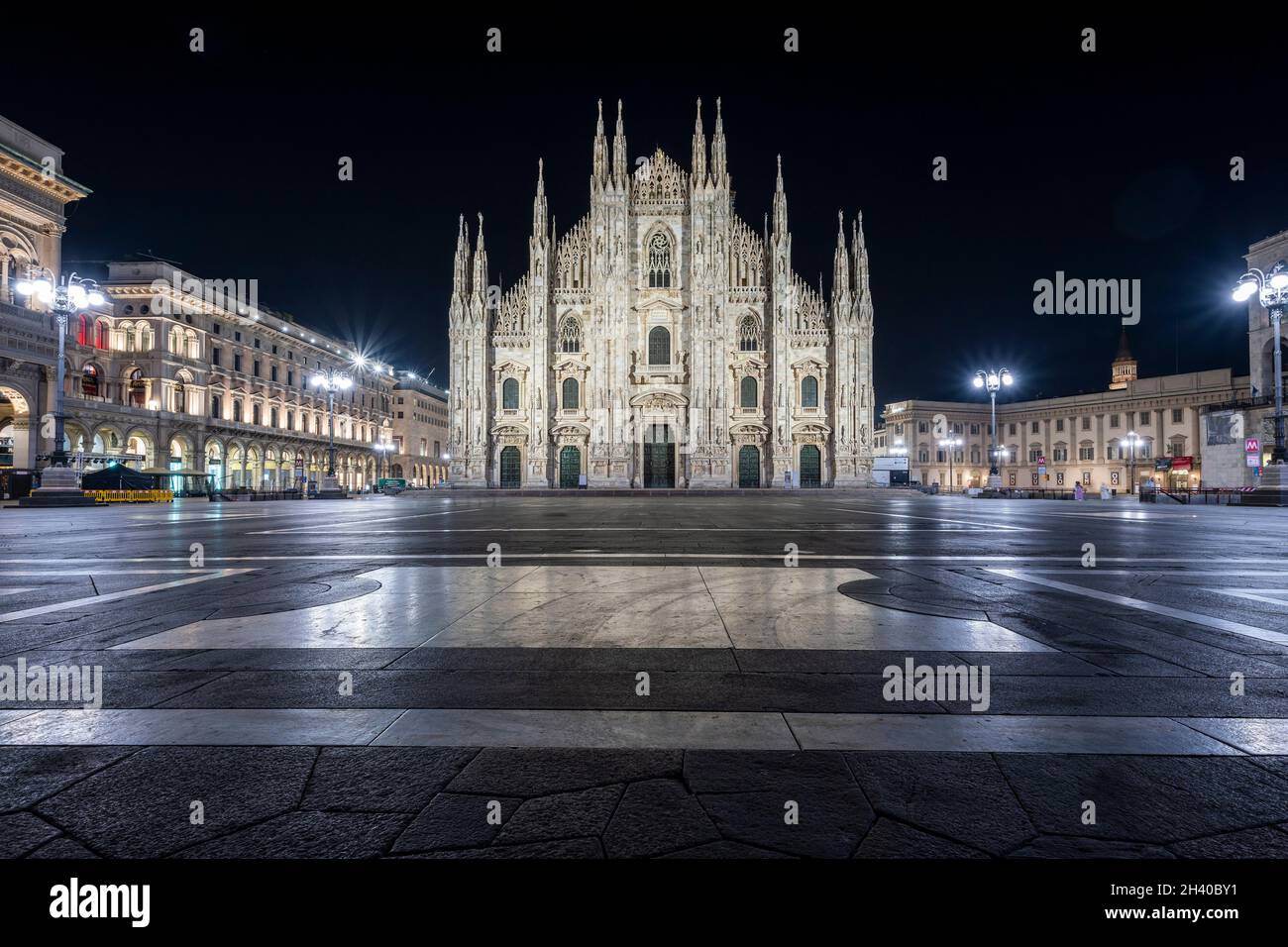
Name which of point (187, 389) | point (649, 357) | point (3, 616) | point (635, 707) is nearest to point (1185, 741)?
point (635, 707)

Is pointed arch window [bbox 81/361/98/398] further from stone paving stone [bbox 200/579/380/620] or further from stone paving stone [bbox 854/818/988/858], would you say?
stone paving stone [bbox 854/818/988/858]

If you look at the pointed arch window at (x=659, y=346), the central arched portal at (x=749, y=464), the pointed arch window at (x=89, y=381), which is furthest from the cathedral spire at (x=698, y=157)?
the pointed arch window at (x=89, y=381)

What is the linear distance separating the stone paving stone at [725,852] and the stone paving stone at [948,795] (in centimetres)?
46

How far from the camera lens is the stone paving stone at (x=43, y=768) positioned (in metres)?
2.07

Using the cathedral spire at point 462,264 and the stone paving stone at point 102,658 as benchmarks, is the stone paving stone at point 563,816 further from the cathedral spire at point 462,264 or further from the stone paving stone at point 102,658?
the cathedral spire at point 462,264

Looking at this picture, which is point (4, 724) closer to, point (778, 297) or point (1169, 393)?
point (778, 297)

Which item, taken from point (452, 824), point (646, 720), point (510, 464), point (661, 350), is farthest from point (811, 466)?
point (452, 824)

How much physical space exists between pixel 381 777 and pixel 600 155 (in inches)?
2076

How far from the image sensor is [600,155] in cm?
4784

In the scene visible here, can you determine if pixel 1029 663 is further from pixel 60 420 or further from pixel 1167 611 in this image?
pixel 60 420

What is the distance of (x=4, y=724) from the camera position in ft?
9.01

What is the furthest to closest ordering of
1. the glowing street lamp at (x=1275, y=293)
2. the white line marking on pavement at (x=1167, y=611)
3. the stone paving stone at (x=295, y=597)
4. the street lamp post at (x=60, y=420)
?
1. the street lamp post at (x=60, y=420)
2. the glowing street lamp at (x=1275, y=293)
3. the stone paving stone at (x=295, y=597)
4. the white line marking on pavement at (x=1167, y=611)

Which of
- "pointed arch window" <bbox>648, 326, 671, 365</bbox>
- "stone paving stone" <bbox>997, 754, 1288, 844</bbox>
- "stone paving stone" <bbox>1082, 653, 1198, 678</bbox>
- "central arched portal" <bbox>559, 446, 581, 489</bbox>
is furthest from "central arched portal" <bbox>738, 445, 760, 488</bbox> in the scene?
"stone paving stone" <bbox>997, 754, 1288, 844</bbox>
